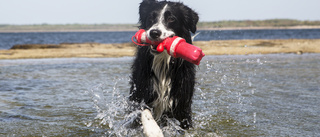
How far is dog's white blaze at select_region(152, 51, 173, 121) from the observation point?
4684 millimetres

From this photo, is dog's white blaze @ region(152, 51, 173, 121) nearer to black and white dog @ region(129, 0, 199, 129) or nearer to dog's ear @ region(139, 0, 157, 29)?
black and white dog @ region(129, 0, 199, 129)

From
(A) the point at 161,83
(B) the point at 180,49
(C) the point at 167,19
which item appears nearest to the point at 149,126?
(A) the point at 161,83

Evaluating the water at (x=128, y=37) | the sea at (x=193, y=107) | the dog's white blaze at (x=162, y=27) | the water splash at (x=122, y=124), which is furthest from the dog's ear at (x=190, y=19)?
the water at (x=128, y=37)

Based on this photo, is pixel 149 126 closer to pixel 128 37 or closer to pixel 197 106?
pixel 197 106

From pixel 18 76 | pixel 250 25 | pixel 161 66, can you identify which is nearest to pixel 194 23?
pixel 161 66

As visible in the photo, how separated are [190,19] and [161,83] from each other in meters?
1.07

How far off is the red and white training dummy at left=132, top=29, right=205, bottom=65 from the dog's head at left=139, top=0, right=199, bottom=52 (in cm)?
10

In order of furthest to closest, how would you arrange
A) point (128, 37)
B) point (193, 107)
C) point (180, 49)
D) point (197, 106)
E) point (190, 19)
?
point (128, 37) → point (197, 106) → point (193, 107) → point (190, 19) → point (180, 49)

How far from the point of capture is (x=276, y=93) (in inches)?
328

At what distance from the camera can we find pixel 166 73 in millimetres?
4746

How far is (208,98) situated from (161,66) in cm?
355

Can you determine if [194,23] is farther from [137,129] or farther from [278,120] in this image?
[278,120]

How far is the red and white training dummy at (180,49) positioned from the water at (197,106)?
133 centimetres

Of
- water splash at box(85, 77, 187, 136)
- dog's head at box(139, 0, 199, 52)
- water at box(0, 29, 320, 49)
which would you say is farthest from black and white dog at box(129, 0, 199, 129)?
water at box(0, 29, 320, 49)
